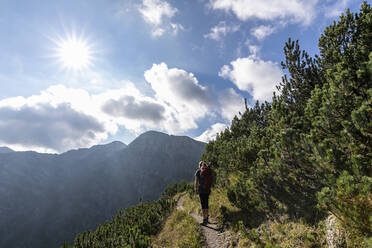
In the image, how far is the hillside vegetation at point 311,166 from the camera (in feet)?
11.0

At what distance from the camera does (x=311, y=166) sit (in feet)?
15.6

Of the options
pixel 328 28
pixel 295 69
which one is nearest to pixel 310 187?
pixel 295 69

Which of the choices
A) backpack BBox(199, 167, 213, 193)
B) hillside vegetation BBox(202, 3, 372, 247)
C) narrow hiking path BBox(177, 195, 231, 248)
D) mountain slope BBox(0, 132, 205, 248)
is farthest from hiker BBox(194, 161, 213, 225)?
mountain slope BBox(0, 132, 205, 248)

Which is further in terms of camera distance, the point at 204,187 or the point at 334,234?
the point at 204,187

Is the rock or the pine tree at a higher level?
the pine tree

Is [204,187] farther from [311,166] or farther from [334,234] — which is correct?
[334,234]

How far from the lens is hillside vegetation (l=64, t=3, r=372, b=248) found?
11.0ft

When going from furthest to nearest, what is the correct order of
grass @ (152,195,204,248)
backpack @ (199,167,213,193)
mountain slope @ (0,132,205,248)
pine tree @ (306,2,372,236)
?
mountain slope @ (0,132,205,248) → backpack @ (199,167,213,193) → grass @ (152,195,204,248) → pine tree @ (306,2,372,236)

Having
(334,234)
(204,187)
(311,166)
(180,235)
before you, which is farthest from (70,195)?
(334,234)

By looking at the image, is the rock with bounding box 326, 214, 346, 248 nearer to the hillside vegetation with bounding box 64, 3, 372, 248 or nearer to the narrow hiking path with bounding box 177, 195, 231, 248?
the hillside vegetation with bounding box 64, 3, 372, 248

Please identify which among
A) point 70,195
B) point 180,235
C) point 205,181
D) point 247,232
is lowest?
point 70,195

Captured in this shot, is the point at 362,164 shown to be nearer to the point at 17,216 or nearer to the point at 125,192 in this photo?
the point at 125,192

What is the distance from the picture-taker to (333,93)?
4.39m

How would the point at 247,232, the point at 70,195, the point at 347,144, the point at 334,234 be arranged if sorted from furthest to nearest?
1. the point at 70,195
2. the point at 247,232
3. the point at 347,144
4. the point at 334,234
